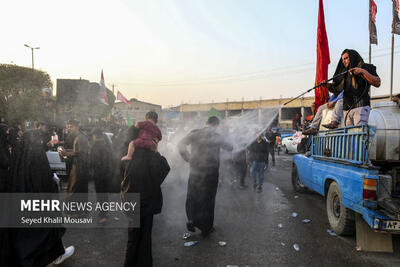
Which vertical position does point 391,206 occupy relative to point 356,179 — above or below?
below

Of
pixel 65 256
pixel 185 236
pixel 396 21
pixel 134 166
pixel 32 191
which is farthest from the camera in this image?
pixel 396 21

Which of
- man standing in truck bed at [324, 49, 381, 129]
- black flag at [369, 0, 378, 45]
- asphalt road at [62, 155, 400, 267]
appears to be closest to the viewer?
asphalt road at [62, 155, 400, 267]

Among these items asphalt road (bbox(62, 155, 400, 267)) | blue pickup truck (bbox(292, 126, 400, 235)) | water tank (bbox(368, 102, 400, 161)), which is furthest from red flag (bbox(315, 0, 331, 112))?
asphalt road (bbox(62, 155, 400, 267))

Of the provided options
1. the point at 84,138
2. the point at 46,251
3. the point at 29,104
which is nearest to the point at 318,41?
the point at 84,138

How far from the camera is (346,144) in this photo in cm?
412

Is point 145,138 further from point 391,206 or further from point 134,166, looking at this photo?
point 391,206

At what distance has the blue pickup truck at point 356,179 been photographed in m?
3.33

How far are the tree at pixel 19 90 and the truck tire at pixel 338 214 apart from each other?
24.5 meters

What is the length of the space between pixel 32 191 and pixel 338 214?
481cm

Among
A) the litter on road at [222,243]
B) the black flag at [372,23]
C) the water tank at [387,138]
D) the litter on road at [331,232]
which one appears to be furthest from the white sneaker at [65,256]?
the black flag at [372,23]

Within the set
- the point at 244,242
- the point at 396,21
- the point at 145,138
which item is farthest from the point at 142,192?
the point at 396,21

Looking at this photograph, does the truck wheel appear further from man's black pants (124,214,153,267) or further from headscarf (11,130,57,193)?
headscarf (11,130,57,193)

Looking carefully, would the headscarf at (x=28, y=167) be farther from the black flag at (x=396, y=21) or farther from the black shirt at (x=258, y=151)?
the black flag at (x=396, y=21)

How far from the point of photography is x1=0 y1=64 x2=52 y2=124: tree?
81.5 ft
